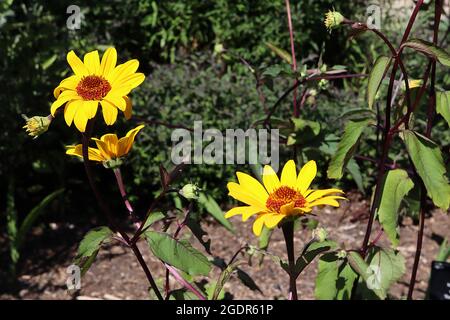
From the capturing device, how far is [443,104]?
1.62m

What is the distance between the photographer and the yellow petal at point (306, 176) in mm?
1459

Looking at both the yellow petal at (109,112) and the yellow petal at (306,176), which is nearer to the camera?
the yellow petal at (109,112)

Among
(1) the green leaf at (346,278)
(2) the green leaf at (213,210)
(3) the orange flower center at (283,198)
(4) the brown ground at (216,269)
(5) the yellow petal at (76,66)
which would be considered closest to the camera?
(3) the orange flower center at (283,198)

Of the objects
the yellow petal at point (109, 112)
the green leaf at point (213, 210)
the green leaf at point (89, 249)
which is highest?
the yellow petal at point (109, 112)

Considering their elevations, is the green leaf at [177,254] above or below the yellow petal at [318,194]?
below

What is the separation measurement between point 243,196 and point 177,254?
0.20 m

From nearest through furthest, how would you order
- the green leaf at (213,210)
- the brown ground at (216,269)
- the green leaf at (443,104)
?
the green leaf at (443,104) → the brown ground at (216,269) → the green leaf at (213,210)

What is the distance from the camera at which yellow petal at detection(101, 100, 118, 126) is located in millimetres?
1310

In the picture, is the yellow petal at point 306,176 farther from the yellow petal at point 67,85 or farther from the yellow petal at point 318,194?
the yellow petal at point 67,85

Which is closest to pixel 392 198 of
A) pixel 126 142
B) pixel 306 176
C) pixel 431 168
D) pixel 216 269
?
pixel 431 168

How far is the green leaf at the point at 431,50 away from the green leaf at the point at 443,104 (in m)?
0.20

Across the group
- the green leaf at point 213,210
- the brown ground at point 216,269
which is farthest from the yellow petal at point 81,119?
the green leaf at point 213,210
